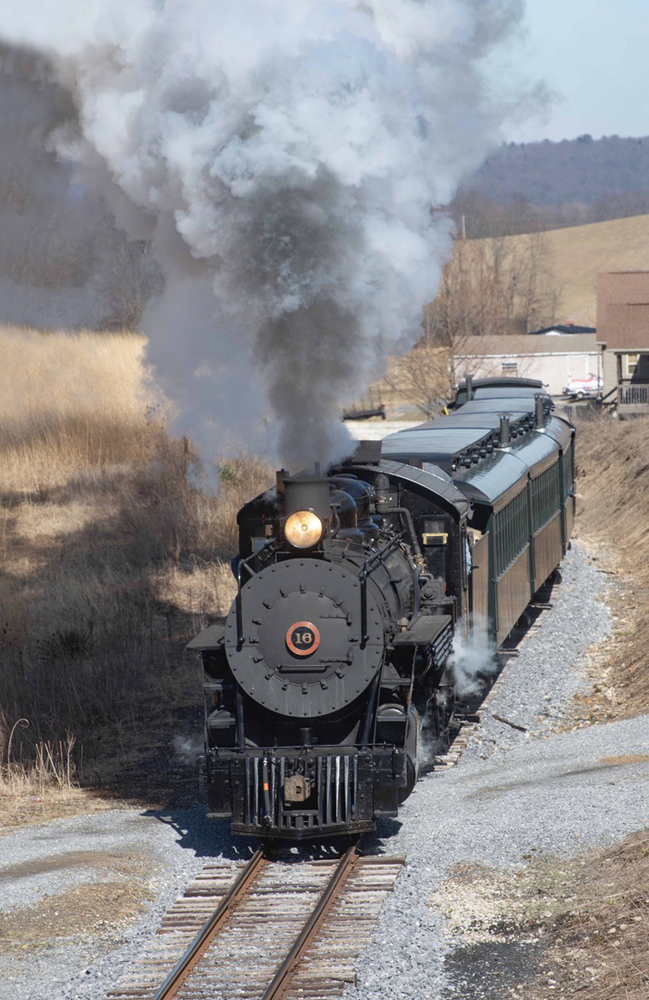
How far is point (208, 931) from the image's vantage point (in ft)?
23.2

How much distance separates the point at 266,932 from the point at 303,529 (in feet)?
9.04

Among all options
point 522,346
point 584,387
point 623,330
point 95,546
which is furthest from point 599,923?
point 522,346

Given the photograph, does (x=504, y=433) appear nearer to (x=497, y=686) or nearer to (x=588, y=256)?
(x=497, y=686)

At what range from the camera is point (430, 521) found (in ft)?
34.5

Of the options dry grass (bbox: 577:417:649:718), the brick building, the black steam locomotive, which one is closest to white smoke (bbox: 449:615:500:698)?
the black steam locomotive

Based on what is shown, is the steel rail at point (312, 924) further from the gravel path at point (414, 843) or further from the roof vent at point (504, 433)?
the roof vent at point (504, 433)

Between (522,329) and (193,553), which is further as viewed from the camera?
(522,329)

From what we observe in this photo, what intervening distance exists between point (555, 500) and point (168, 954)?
1213cm

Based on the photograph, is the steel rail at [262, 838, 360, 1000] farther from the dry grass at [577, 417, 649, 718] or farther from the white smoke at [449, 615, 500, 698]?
the dry grass at [577, 417, 649, 718]

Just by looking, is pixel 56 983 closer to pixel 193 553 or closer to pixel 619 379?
pixel 193 553

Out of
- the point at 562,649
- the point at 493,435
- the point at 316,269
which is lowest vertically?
the point at 562,649

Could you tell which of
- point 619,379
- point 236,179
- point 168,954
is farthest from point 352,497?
point 619,379

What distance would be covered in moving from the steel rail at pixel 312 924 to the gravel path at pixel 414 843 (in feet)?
1.21

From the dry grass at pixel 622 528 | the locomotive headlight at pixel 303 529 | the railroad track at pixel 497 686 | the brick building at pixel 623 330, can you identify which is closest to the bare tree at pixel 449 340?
the brick building at pixel 623 330
